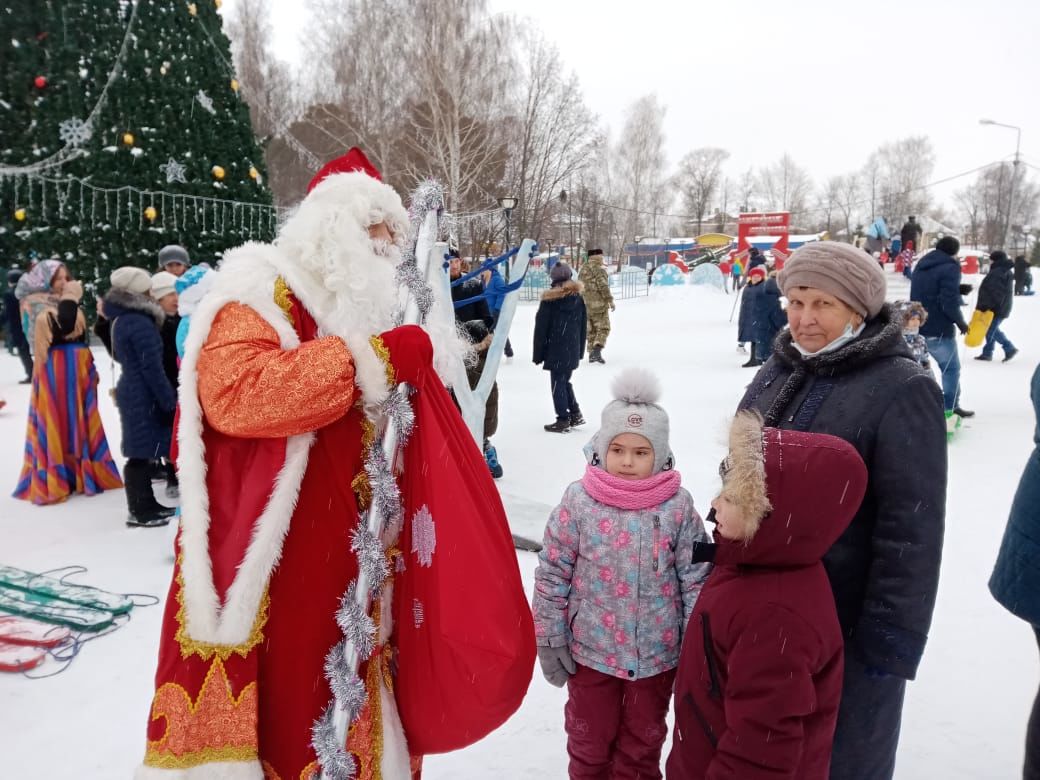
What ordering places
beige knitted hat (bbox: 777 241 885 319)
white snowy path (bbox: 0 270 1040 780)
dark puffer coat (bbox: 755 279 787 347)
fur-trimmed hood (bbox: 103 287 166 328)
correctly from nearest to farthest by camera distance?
1. beige knitted hat (bbox: 777 241 885 319)
2. white snowy path (bbox: 0 270 1040 780)
3. fur-trimmed hood (bbox: 103 287 166 328)
4. dark puffer coat (bbox: 755 279 787 347)

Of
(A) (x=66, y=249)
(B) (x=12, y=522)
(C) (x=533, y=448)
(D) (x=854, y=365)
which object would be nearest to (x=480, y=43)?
(A) (x=66, y=249)

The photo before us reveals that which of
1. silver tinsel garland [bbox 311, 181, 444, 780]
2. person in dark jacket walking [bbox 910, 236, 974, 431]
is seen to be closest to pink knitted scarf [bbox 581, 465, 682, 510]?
silver tinsel garland [bbox 311, 181, 444, 780]

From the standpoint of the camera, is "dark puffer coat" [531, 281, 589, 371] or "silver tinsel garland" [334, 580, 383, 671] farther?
"dark puffer coat" [531, 281, 589, 371]

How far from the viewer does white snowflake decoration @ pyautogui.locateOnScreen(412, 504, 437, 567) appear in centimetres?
170

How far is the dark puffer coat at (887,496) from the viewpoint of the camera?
158 cm

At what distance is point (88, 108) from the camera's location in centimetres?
1115

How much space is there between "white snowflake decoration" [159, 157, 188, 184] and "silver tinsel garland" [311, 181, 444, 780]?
11.9 m

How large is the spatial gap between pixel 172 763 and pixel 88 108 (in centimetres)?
1296

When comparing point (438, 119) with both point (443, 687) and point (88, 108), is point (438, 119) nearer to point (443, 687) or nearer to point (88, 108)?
point (88, 108)

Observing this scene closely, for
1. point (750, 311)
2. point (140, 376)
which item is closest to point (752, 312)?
point (750, 311)

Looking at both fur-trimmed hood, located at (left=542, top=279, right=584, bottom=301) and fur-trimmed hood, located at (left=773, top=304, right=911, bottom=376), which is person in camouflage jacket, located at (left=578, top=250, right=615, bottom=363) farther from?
fur-trimmed hood, located at (left=773, top=304, right=911, bottom=376)

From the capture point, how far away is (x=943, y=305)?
6750 mm

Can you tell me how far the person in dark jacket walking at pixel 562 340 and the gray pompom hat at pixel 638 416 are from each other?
516cm

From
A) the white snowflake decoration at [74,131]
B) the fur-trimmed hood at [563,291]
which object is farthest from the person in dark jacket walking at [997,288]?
the white snowflake decoration at [74,131]
